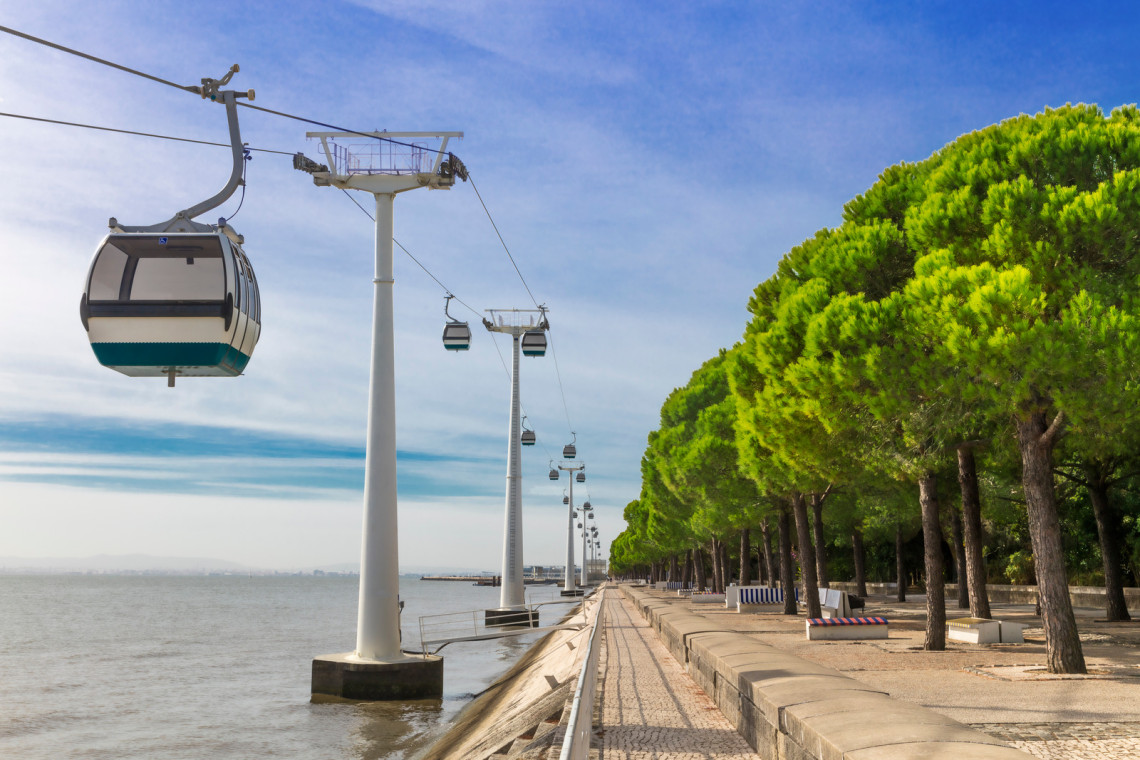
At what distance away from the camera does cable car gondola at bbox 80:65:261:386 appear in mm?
10641

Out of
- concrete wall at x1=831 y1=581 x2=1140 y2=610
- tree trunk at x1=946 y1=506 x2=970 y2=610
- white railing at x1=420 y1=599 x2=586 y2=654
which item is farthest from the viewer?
tree trunk at x1=946 y1=506 x2=970 y2=610

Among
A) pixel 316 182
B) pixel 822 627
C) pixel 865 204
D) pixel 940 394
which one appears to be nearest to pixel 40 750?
pixel 316 182

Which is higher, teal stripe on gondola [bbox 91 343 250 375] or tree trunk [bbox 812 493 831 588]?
teal stripe on gondola [bbox 91 343 250 375]

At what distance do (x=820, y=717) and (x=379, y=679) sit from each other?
1549cm

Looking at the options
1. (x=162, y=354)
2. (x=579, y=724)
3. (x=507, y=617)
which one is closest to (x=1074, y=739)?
(x=579, y=724)

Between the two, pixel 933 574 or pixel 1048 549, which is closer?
pixel 1048 549

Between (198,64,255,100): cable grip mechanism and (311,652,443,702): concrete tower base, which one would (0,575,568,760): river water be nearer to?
(311,652,443,702): concrete tower base

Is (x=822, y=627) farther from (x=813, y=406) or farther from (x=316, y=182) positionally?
(x=316, y=182)

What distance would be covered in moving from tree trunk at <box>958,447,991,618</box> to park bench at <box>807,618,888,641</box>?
2.39 m

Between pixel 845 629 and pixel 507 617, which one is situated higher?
pixel 845 629

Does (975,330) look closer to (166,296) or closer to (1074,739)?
(1074,739)

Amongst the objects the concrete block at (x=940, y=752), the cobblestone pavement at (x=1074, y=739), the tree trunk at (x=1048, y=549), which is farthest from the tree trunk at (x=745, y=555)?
the concrete block at (x=940, y=752)

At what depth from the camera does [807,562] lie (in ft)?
93.4

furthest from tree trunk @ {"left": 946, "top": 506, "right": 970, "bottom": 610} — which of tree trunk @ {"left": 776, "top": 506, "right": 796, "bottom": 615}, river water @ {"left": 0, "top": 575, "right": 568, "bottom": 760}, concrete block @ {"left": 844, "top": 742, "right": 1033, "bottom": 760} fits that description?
concrete block @ {"left": 844, "top": 742, "right": 1033, "bottom": 760}
